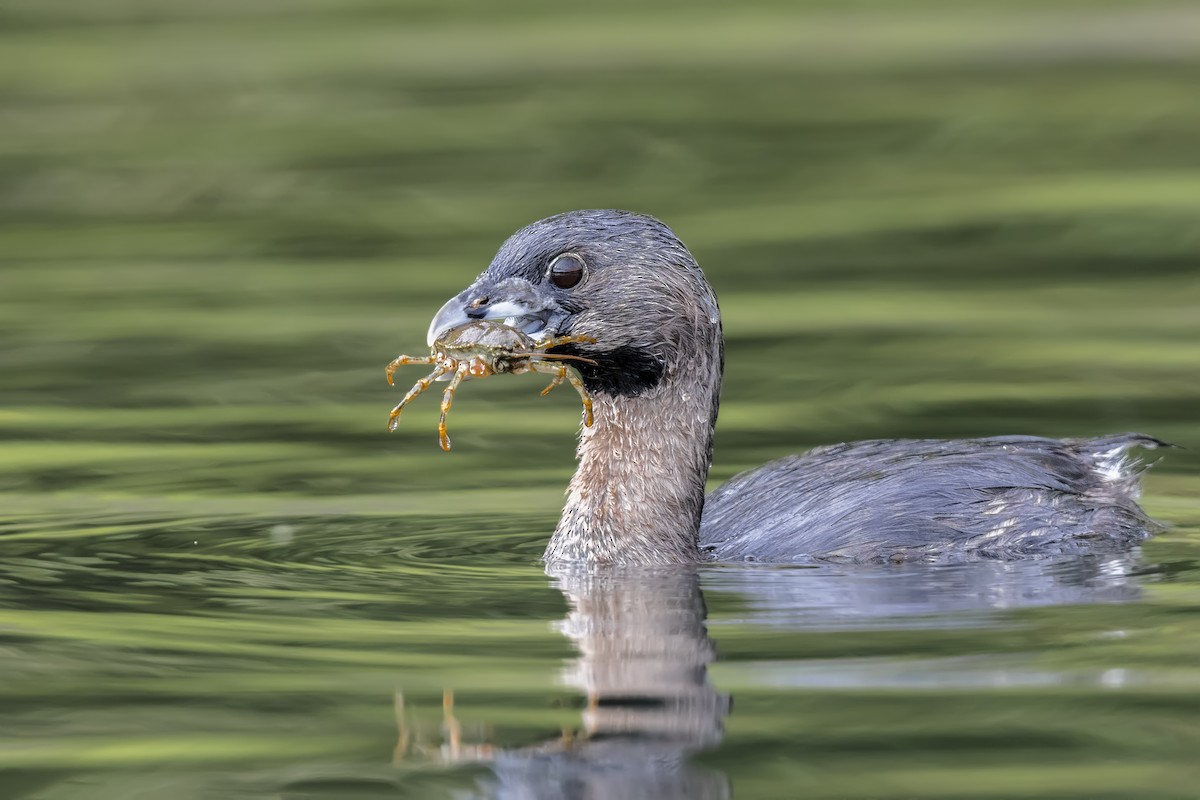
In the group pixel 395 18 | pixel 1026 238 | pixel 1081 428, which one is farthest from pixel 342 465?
pixel 395 18

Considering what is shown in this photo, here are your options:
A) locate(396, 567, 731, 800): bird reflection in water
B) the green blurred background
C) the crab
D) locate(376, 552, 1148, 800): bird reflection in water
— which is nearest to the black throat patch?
the crab

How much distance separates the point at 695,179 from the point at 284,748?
40.7 ft

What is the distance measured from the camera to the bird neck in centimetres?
1007

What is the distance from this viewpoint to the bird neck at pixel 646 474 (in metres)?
10.1

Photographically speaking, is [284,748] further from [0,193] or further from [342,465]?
[0,193]

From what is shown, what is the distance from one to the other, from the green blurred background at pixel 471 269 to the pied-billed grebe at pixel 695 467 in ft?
1.45

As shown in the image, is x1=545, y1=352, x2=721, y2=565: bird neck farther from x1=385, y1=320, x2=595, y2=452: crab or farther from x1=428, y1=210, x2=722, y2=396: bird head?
x1=385, y1=320, x2=595, y2=452: crab

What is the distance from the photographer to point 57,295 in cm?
1622

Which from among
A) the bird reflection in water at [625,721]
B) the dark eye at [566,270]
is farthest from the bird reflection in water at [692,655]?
the dark eye at [566,270]

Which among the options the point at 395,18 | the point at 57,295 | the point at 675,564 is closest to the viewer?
the point at 675,564

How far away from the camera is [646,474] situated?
10.2m

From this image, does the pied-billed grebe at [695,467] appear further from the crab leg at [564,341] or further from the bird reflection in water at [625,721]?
the bird reflection in water at [625,721]

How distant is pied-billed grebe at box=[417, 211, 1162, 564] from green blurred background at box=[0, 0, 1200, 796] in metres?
0.44

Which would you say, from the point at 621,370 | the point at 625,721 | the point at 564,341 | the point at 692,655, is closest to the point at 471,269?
the point at 621,370
